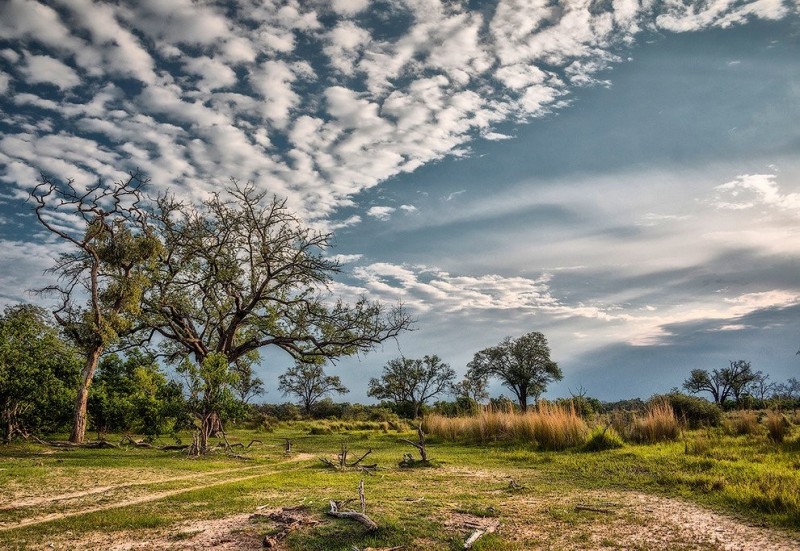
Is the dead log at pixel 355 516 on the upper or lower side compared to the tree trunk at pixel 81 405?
lower

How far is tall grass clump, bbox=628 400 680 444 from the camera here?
15.4 m

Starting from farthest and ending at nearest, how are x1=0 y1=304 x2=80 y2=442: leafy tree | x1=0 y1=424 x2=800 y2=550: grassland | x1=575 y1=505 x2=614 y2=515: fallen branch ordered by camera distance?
x1=0 y1=304 x2=80 y2=442: leafy tree → x1=575 y1=505 x2=614 y2=515: fallen branch → x1=0 y1=424 x2=800 y2=550: grassland

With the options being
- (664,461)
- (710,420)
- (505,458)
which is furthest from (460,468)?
(710,420)

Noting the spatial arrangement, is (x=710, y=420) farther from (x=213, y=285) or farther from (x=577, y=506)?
(x=213, y=285)

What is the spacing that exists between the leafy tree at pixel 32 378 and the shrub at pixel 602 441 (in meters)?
18.4

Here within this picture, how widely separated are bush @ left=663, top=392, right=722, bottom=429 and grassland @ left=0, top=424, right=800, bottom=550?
5061 mm

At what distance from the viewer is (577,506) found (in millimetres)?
7469

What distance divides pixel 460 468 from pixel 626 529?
6.93m

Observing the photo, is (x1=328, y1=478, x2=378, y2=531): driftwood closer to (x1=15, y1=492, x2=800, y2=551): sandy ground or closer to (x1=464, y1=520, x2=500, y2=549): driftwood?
(x1=15, y1=492, x2=800, y2=551): sandy ground

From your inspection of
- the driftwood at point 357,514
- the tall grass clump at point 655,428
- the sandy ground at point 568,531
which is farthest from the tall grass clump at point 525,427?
the driftwood at point 357,514

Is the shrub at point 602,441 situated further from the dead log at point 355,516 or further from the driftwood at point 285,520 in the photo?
the driftwood at point 285,520

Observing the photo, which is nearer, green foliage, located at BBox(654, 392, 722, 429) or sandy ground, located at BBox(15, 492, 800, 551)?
sandy ground, located at BBox(15, 492, 800, 551)

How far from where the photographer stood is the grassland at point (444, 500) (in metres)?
6.06

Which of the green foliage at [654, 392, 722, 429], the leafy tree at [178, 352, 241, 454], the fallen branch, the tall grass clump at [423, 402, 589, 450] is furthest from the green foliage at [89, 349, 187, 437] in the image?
the green foliage at [654, 392, 722, 429]
